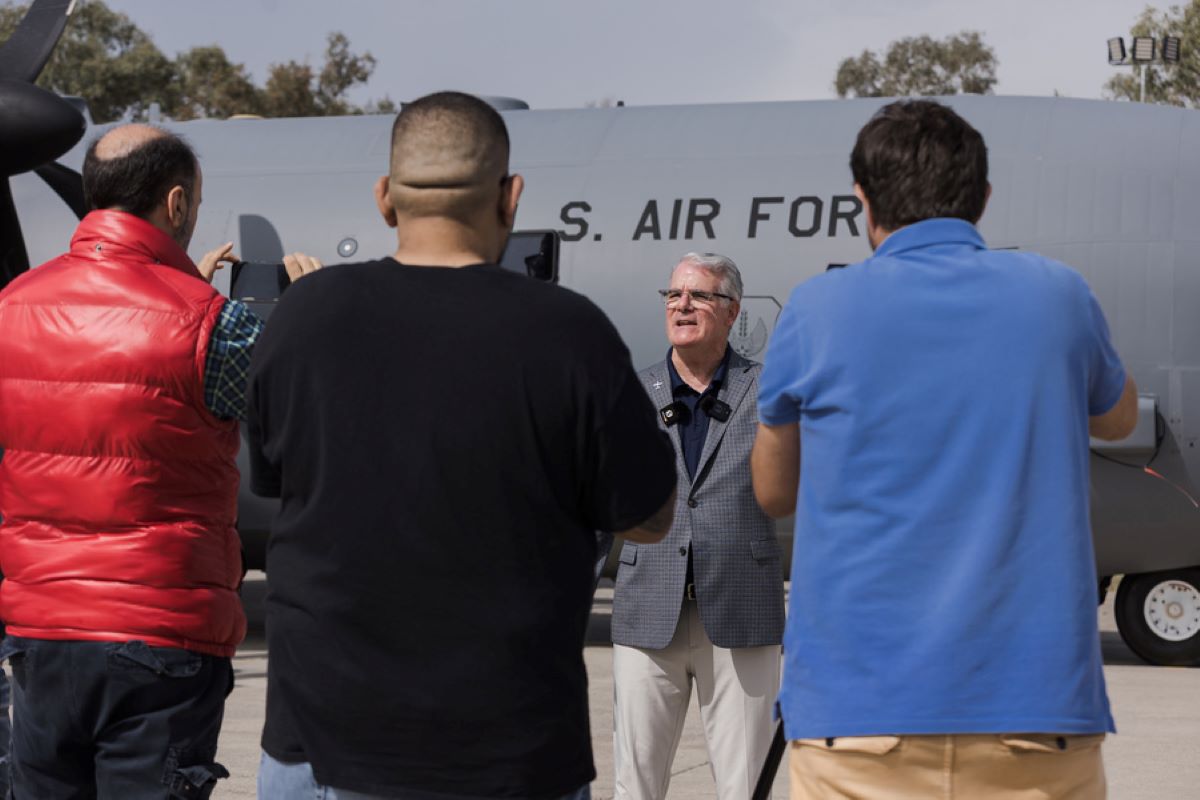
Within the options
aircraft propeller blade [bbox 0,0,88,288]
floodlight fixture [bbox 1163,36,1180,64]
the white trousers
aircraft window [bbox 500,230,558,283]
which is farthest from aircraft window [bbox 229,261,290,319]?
floodlight fixture [bbox 1163,36,1180,64]

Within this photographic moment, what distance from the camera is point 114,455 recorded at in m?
3.52

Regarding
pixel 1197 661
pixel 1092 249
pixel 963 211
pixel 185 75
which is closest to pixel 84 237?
pixel 963 211

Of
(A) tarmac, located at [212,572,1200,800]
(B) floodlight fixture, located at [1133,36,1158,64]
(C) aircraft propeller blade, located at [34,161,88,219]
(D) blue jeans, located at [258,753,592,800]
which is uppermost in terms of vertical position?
(B) floodlight fixture, located at [1133,36,1158,64]

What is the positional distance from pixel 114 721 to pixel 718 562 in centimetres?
209

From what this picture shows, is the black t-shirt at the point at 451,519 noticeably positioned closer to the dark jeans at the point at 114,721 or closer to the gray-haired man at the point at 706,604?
the dark jeans at the point at 114,721

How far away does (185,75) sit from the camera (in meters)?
49.2

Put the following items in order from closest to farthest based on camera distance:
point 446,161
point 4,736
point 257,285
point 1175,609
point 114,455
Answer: point 446,161
point 114,455
point 4,736
point 257,285
point 1175,609

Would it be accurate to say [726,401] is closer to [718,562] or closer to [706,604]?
[718,562]

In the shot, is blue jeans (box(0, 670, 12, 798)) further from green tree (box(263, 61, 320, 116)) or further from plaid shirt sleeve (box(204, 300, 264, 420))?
green tree (box(263, 61, 320, 116))

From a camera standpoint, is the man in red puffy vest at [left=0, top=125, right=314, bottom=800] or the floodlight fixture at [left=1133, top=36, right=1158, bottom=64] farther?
the floodlight fixture at [left=1133, top=36, right=1158, bottom=64]

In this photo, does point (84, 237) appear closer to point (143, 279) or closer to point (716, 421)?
point (143, 279)

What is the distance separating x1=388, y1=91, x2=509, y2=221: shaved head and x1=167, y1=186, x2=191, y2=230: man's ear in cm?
116

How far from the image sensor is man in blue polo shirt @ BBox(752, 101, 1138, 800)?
2.79m

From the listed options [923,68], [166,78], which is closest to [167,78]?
[166,78]
